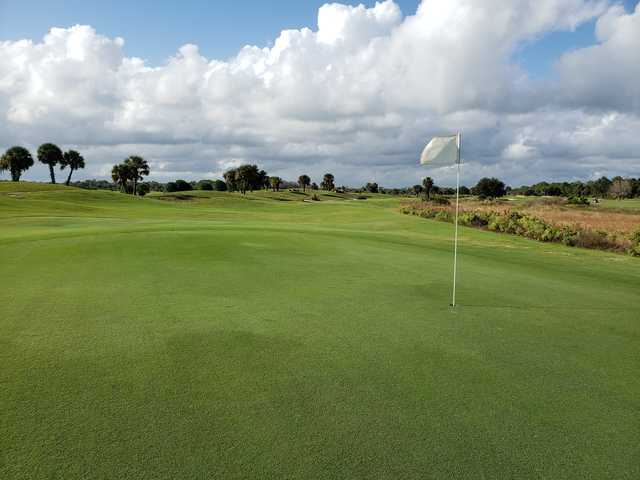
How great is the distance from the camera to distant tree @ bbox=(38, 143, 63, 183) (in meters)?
98.4

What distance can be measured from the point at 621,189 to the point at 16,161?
14893 centimetres

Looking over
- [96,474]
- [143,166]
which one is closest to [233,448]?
[96,474]

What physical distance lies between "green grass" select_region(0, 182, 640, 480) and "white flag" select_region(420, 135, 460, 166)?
8.57ft

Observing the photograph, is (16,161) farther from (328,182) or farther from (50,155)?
(328,182)

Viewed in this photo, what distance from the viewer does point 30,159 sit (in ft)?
331

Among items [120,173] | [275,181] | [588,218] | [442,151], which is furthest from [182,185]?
[442,151]

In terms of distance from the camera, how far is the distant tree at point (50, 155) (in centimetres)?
9838

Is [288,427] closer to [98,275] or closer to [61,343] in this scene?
[61,343]

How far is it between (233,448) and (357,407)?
1.28 metres

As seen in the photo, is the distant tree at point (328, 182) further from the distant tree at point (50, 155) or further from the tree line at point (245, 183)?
the distant tree at point (50, 155)

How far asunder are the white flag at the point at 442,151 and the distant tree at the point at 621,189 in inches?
5539

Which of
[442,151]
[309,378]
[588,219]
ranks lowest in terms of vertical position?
[309,378]

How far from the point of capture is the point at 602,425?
4.23m

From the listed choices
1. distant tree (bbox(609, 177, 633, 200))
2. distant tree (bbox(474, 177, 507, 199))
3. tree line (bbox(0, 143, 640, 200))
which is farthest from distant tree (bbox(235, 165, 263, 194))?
distant tree (bbox(609, 177, 633, 200))
